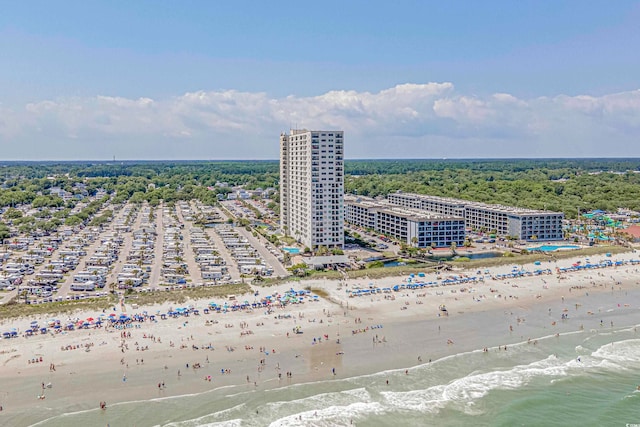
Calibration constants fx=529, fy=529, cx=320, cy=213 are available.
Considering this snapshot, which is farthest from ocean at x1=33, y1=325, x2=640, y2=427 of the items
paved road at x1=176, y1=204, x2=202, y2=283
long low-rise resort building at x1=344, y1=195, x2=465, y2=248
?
long low-rise resort building at x1=344, y1=195, x2=465, y2=248

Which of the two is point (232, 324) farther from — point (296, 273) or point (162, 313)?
point (296, 273)

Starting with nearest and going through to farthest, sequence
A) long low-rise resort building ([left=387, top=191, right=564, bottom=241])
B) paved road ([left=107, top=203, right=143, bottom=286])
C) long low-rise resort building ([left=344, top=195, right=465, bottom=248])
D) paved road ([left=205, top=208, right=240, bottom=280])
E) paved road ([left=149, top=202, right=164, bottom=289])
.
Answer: paved road ([left=149, top=202, right=164, bottom=289]) → paved road ([left=107, top=203, right=143, bottom=286]) → paved road ([left=205, top=208, right=240, bottom=280]) → long low-rise resort building ([left=344, top=195, right=465, bottom=248]) → long low-rise resort building ([left=387, top=191, right=564, bottom=241])

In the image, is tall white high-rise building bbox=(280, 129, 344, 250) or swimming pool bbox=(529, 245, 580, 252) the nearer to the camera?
tall white high-rise building bbox=(280, 129, 344, 250)

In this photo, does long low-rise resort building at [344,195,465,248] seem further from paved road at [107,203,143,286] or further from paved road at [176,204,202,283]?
paved road at [107,203,143,286]

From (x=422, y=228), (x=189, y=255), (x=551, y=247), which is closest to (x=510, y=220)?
(x=551, y=247)

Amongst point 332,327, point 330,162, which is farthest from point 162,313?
point 330,162

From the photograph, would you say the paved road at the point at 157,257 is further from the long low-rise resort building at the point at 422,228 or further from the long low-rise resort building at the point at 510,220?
the long low-rise resort building at the point at 510,220

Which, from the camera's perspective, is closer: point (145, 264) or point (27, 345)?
point (27, 345)
